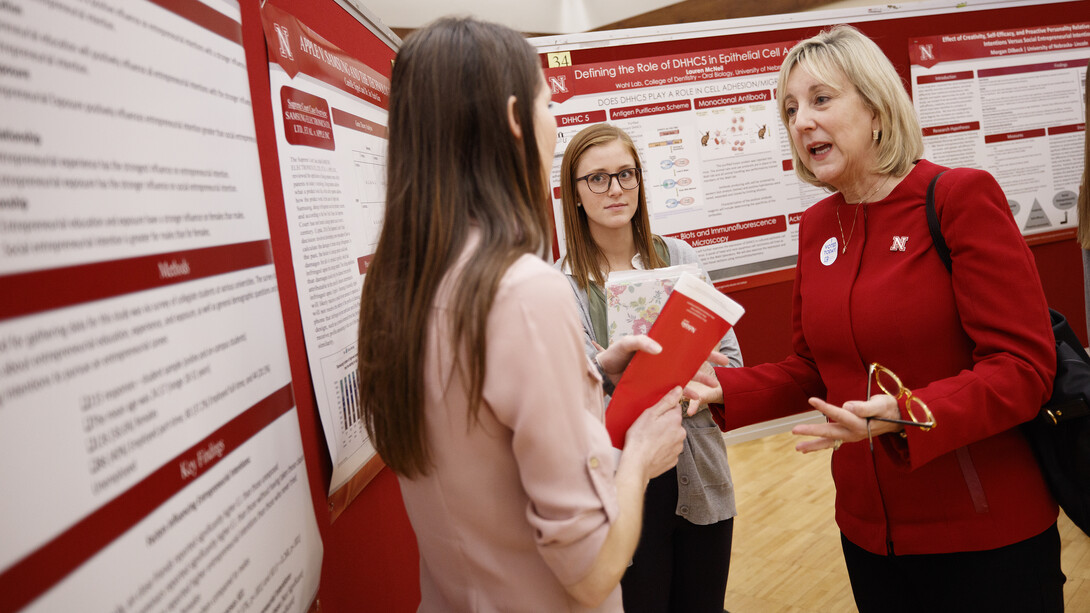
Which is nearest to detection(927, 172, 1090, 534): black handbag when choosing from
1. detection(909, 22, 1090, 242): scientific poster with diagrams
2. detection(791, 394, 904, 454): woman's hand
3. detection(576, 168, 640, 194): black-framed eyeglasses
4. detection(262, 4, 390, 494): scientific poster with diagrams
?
detection(791, 394, 904, 454): woman's hand

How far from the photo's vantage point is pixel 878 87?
5.34 ft

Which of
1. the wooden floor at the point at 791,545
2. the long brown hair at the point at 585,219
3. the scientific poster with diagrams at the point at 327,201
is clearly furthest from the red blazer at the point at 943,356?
the wooden floor at the point at 791,545

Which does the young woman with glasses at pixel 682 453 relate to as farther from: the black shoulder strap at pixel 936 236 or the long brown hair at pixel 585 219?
the black shoulder strap at pixel 936 236

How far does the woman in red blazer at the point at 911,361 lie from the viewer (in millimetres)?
1374

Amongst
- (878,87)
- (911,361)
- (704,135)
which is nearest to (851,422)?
(911,361)

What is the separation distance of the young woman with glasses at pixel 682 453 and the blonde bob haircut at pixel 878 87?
0.78 meters

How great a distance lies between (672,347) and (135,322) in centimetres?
87

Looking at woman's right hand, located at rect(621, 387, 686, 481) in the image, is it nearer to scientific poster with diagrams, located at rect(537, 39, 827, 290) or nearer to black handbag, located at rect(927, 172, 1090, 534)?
black handbag, located at rect(927, 172, 1090, 534)

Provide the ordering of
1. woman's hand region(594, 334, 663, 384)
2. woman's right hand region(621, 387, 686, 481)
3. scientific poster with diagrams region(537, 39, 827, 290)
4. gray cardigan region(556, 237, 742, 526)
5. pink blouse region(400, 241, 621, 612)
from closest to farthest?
pink blouse region(400, 241, 621, 612)
woman's right hand region(621, 387, 686, 481)
woman's hand region(594, 334, 663, 384)
gray cardigan region(556, 237, 742, 526)
scientific poster with diagrams region(537, 39, 827, 290)

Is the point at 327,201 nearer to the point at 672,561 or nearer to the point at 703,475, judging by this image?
the point at 703,475

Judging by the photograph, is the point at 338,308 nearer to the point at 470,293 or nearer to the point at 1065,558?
the point at 470,293

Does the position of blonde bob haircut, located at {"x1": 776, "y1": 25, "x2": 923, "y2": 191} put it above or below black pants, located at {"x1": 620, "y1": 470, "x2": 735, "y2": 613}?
above

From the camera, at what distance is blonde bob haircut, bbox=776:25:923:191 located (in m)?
1.62

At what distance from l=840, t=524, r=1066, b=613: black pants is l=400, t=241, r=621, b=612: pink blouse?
1.03 meters
